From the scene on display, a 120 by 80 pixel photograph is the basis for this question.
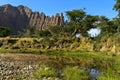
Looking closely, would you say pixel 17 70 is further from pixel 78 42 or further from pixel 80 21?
pixel 80 21

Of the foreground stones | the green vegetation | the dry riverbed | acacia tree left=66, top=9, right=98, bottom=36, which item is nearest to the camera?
the foreground stones

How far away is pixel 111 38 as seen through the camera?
71562 mm

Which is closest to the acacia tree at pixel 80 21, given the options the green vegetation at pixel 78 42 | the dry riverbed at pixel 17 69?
the green vegetation at pixel 78 42

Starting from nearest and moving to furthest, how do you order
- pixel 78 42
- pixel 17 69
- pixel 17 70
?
pixel 17 70
pixel 17 69
pixel 78 42

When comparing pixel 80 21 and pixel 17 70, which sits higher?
pixel 80 21

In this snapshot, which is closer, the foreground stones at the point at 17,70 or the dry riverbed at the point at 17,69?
the foreground stones at the point at 17,70

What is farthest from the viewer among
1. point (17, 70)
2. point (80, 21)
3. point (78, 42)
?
point (80, 21)

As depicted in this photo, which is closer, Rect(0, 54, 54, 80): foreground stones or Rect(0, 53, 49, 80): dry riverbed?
Rect(0, 54, 54, 80): foreground stones

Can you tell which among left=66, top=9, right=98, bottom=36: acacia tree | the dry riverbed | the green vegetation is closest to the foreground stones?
the dry riverbed

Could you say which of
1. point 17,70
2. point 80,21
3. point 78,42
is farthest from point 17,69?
point 80,21

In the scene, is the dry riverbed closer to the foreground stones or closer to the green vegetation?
the foreground stones

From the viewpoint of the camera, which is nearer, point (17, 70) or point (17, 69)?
point (17, 70)

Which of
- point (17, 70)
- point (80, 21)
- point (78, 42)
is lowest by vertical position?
point (17, 70)

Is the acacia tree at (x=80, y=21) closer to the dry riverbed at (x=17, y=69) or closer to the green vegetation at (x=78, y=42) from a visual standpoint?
the green vegetation at (x=78, y=42)
